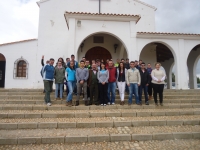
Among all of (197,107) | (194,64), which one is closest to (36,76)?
(197,107)

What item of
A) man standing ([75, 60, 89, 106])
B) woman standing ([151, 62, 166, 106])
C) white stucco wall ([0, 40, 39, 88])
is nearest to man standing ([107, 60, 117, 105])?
man standing ([75, 60, 89, 106])

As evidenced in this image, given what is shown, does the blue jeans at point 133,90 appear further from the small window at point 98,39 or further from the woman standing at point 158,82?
the small window at point 98,39

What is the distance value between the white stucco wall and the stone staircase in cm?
471

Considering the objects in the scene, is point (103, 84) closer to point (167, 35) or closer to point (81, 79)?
point (81, 79)

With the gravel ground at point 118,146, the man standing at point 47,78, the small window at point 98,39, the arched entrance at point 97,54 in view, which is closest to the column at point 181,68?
the arched entrance at point 97,54

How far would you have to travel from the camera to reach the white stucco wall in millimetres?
10773

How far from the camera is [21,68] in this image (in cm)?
1109

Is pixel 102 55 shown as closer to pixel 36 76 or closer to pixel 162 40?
pixel 162 40

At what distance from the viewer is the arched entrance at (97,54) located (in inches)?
433

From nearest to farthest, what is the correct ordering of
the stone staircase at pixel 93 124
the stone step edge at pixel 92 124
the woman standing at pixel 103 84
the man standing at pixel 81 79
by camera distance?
the stone staircase at pixel 93 124 → the stone step edge at pixel 92 124 → the man standing at pixel 81 79 → the woman standing at pixel 103 84

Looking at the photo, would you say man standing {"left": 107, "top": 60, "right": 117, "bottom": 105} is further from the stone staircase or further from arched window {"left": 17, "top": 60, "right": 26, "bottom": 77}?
arched window {"left": 17, "top": 60, "right": 26, "bottom": 77}

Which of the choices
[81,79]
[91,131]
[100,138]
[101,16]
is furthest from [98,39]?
[100,138]

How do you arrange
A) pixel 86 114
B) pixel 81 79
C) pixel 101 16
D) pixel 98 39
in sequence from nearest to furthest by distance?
pixel 86 114
pixel 81 79
pixel 101 16
pixel 98 39

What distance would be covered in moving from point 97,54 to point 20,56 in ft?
18.4
